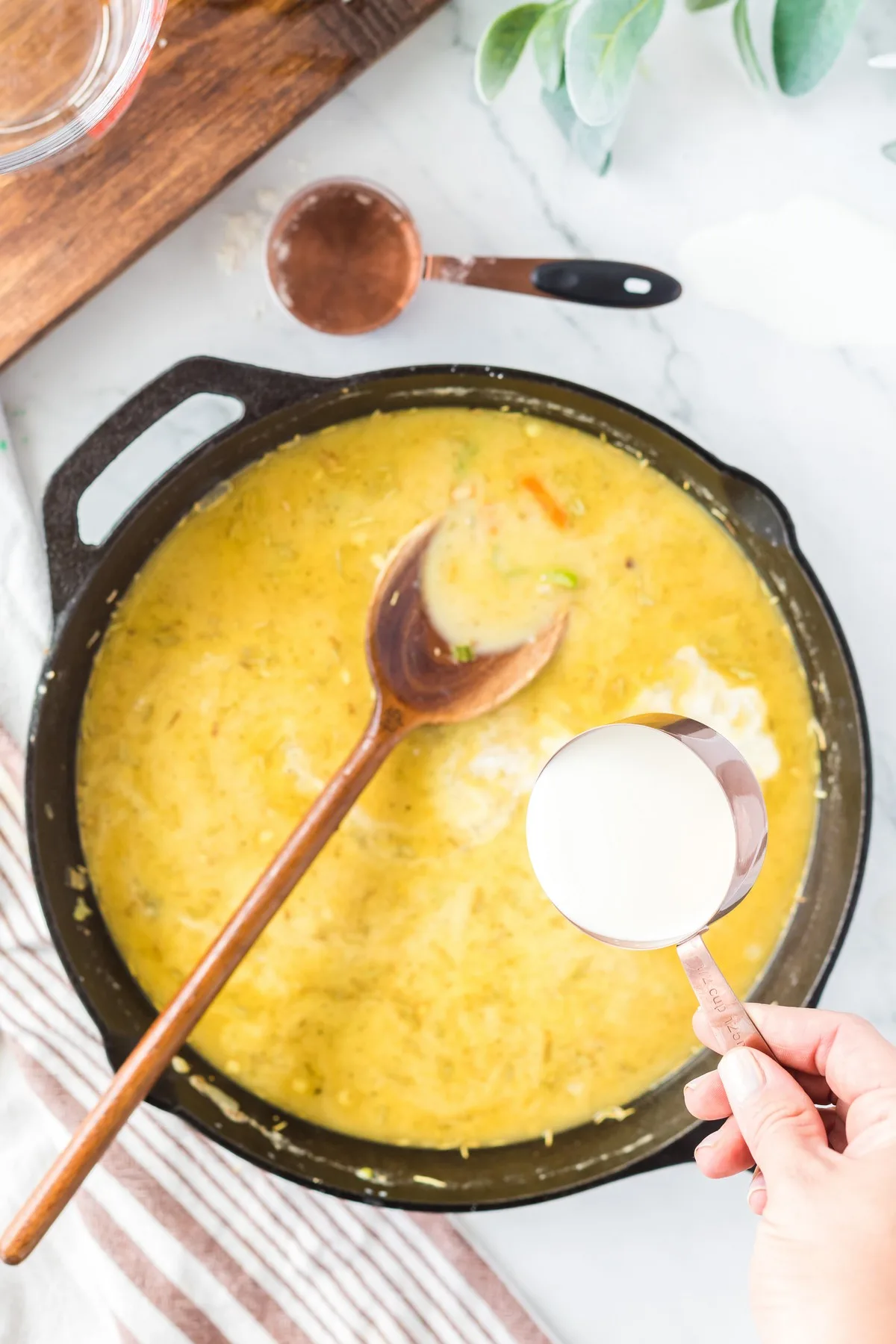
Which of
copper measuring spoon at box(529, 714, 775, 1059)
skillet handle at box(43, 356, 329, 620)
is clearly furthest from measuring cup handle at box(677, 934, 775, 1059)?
skillet handle at box(43, 356, 329, 620)

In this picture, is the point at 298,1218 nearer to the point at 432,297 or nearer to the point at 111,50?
the point at 432,297

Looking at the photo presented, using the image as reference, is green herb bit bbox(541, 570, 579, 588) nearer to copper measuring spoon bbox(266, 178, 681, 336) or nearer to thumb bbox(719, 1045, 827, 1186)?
copper measuring spoon bbox(266, 178, 681, 336)

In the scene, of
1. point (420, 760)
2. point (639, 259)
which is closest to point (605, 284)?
point (639, 259)

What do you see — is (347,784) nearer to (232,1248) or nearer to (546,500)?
(546,500)

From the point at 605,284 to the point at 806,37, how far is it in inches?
16.0

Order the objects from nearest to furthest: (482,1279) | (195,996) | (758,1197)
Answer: (758,1197) < (195,996) < (482,1279)

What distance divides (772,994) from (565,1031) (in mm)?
279

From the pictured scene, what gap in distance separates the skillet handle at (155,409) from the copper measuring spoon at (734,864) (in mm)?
555

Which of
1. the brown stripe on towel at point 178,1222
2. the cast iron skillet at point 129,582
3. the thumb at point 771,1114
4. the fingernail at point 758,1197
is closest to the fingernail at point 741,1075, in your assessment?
the thumb at point 771,1114

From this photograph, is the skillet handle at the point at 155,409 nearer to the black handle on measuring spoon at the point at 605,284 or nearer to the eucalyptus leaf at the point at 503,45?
the black handle on measuring spoon at the point at 605,284

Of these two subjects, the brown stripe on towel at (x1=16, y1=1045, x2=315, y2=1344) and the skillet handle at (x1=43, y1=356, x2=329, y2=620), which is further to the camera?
the brown stripe on towel at (x1=16, y1=1045, x2=315, y2=1344)

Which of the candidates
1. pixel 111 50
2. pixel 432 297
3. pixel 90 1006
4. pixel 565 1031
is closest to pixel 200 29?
pixel 111 50

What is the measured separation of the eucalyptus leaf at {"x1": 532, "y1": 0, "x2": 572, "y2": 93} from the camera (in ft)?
4.69

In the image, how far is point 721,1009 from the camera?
1197 millimetres
